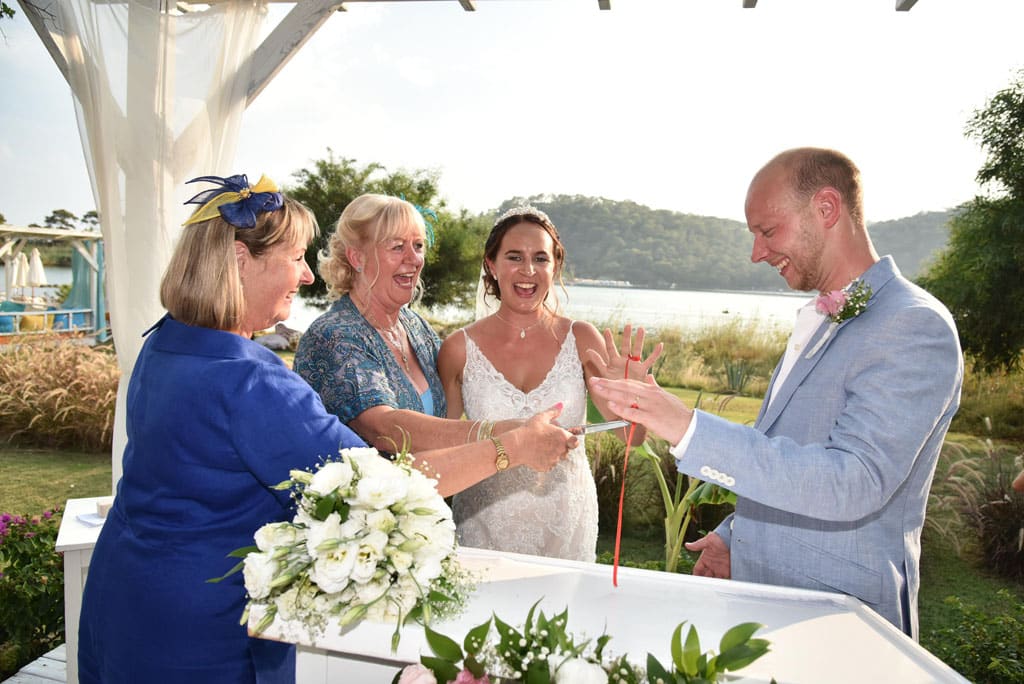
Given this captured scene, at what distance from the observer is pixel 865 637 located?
150 centimetres

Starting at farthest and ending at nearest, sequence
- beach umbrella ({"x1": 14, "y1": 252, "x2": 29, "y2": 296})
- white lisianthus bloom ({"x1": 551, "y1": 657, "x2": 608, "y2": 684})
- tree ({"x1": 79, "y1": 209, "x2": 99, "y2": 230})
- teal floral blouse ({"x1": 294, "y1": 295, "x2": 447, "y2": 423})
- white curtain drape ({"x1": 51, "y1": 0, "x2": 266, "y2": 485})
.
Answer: tree ({"x1": 79, "y1": 209, "x2": 99, "y2": 230}) < beach umbrella ({"x1": 14, "y1": 252, "x2": 29, "y2": 296}) < white curtain drape ({"x1": 51, "y1": 0, "x2": 266, "y2": 485}) < teal floral blouse ({"x1": 294, "y1": 295, "x2": 447, "y2": 423}) < white lisianthus bloom ({"x1": 551, "y1": 657, "x2": 608, "y2": 684})

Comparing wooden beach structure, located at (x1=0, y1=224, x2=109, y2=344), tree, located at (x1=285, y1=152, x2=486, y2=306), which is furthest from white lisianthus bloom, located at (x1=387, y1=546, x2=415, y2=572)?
wooden beach structure, located at (x1=0, y1=224, x2=109, y2=344)

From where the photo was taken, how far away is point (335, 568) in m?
1.18

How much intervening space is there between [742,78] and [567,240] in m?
2.65

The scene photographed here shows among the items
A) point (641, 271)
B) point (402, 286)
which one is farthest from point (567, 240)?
point (402, 286)

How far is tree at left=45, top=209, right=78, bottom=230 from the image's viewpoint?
6715 millimetres

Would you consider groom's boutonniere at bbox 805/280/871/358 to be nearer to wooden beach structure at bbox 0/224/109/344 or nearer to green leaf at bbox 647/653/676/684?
green leaf at bbox 647/653/676/684

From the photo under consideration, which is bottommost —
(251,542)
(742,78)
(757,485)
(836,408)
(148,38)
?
(251,542)

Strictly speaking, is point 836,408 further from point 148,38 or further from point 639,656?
point 148,38

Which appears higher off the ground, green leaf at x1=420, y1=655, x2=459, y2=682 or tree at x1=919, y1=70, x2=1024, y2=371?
Result: tree at x1=919, y1=70, x2=1024, y2=371

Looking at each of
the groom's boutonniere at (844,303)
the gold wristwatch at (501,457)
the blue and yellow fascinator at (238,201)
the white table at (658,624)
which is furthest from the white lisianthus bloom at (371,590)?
the groom's boutonniere at (844,303)

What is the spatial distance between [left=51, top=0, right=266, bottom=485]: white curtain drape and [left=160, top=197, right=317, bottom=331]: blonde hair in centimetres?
227

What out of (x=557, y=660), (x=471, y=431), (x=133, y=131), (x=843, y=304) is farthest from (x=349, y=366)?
(x=133, y=131)

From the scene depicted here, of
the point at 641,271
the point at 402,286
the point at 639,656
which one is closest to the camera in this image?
the point at 639,656
